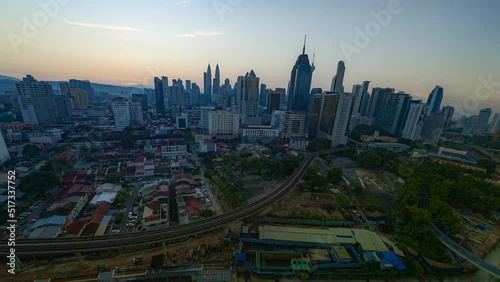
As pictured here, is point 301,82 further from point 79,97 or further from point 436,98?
point 79,97

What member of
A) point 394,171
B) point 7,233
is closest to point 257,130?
point 394,171

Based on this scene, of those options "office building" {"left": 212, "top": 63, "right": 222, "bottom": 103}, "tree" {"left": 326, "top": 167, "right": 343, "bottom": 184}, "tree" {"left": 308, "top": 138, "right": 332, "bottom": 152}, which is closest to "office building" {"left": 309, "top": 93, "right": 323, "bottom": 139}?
"tree" {"left": 308, "top": 138, "right": 332, "bottom": 152}

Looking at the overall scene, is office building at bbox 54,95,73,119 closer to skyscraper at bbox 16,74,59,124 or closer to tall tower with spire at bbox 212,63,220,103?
skyscraper at bbox 16,74,59,124

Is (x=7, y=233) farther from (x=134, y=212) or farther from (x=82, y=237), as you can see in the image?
(x=134, y=212)

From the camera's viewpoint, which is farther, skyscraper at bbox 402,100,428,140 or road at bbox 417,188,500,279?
skyscraper at bbox 402,100,428,140

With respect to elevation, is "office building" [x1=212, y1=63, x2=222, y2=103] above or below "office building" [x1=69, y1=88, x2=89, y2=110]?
above

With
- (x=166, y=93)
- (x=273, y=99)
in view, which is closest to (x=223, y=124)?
(x=273, y=99)
